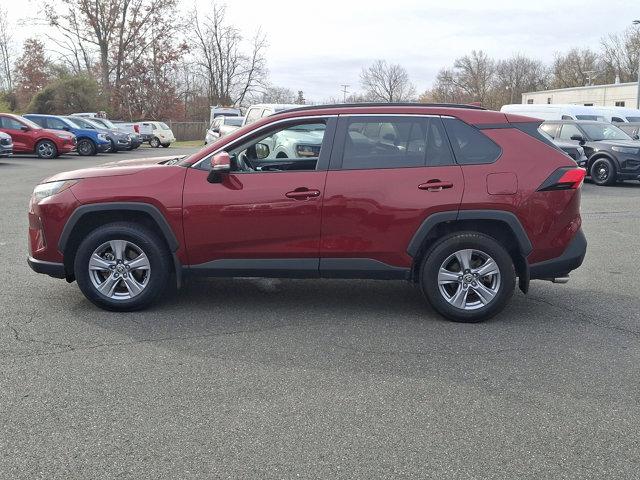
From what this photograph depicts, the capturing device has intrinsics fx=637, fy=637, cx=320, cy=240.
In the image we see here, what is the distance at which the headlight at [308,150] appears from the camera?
5521mm

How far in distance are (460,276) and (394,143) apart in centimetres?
122

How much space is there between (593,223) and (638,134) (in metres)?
11.9

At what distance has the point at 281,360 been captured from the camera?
4.38 m

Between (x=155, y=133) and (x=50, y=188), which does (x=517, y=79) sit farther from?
(x=50, y=188)

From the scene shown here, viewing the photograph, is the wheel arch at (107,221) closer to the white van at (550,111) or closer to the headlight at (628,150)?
the headlight at (628,150)

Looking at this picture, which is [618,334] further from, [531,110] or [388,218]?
[531,110]

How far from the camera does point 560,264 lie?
5.25 metres

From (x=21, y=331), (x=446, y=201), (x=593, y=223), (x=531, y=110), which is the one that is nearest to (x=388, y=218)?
(x=446, y=201)

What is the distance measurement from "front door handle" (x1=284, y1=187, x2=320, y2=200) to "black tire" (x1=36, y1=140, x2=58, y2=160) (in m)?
21.2

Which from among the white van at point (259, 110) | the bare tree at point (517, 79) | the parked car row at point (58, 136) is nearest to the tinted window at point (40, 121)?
the parked car row at point (58, 136)

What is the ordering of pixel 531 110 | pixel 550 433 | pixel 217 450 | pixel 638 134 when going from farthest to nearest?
pixel 531 110 → pixel 638 134 → pixel 550 433 → pixel 217 450

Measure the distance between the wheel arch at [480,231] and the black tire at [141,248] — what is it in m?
2.06

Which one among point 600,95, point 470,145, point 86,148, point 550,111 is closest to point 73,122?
point 86,148

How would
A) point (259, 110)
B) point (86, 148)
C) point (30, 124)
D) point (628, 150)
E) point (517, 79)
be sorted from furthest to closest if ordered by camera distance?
1. point (517, 79)
2. point (86, 148)
3. point (30, 124)
4. point (259, 110)
5. point (628, 150)
